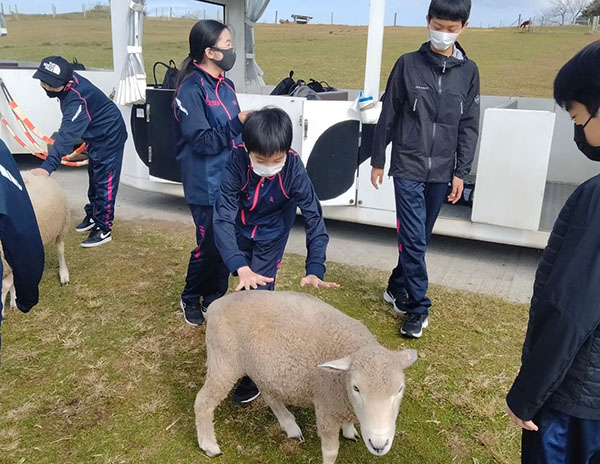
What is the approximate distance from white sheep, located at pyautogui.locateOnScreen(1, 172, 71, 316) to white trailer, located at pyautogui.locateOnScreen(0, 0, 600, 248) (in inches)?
71.9

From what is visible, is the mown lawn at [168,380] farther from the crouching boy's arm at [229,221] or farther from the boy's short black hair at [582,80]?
the boy's short black hair at [582,80]

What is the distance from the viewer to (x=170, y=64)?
6.72m

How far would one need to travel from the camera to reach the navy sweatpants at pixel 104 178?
213 inches

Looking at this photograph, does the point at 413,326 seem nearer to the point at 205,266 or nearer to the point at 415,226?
the point at 415,226

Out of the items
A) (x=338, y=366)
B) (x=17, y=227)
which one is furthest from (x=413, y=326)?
(x=17, y=227)

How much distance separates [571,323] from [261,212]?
182 cm

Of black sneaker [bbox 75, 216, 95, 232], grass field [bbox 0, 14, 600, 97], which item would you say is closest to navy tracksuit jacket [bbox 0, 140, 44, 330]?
grass field [bbox 0, 14, 600, 97]

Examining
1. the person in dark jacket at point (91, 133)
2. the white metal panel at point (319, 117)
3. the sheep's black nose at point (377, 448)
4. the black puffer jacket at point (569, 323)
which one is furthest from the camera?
the white metal panel at point (319, 117)

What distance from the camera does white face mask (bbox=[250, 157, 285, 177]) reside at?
2.66 meters

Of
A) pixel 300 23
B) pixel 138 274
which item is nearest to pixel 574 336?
pixel 138 274

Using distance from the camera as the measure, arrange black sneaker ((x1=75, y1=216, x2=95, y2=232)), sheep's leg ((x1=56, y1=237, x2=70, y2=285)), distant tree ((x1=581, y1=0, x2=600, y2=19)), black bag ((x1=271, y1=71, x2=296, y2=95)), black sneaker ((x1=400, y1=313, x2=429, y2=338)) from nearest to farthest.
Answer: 1. black sneaker ((x1=400, y1=313, x2=429, y2=338))
2. sheep's leg ((x1=56, y1=237, x2=70, y2=285))
3. black sneaker ((x1=75, y1=216, x2=95, y2=232))
4. black bag ((x1=271, y1=71, x2=296, y2=95))
5. distant tree ((x1=581, y1=0, x2=600, y2=19))

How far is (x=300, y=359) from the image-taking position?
2.32 meters

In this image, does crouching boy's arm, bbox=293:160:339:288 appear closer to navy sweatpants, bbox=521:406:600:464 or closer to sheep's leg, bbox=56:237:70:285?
navy sweatpants, bbox=521:406:600:464

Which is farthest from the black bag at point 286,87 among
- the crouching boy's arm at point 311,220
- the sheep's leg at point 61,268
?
the crouching boy's arm at point 311,220
